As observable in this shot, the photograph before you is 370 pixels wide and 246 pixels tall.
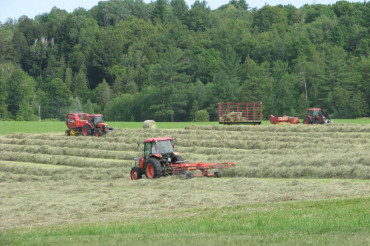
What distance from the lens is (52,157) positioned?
109ft

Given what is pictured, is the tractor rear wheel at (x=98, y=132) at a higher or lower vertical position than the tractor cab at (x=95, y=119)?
lower

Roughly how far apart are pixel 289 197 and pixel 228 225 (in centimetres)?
417

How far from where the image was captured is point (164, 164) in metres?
23.8

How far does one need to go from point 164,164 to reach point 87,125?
19.2 meters

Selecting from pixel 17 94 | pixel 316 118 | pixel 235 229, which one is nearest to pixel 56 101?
pixel 17 94

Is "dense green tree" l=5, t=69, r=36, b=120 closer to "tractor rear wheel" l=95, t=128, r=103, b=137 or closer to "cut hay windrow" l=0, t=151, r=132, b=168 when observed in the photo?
"tractor rear wheel" l=95, t=128, r=103, b=137

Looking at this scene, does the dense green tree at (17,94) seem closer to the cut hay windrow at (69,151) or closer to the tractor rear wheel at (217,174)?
the cut hay windrow at (69,151)

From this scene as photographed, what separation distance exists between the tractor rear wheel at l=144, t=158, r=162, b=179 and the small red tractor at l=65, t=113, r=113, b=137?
1779 cm

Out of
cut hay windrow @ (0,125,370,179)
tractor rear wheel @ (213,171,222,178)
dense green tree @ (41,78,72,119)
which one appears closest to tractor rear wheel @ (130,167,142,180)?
tractor rear wheel @ (213,171,222,178)

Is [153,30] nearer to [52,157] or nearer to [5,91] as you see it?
[5,91]

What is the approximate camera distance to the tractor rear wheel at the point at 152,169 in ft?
76.3

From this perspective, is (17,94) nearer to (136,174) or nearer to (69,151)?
(69,151)

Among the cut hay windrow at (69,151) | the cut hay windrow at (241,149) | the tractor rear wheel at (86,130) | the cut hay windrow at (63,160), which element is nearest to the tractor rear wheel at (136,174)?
the cut hay windrow at (241,149)

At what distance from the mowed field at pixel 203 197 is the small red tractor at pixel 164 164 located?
1.69ft
